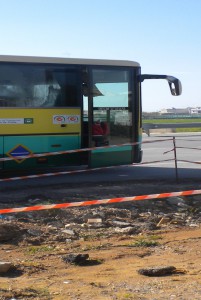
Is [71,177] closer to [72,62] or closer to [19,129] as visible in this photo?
[19,129]

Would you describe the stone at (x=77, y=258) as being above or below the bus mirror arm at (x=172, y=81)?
below

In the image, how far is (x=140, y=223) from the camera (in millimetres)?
10234

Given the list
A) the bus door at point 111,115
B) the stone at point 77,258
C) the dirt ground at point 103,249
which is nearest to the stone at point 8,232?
the dirt ground at point 103,249

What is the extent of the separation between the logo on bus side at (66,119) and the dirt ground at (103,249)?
2179mm

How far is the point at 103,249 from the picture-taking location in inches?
328

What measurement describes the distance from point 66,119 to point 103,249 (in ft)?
21.5

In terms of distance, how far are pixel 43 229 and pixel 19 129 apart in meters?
4.94

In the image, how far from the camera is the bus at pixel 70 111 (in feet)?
45.5

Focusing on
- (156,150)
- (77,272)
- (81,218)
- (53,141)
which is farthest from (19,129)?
(156,150)

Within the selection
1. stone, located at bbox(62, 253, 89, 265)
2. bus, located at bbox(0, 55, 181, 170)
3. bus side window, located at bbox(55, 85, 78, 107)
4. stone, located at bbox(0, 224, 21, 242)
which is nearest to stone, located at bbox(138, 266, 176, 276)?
stone, located at bbox(62, 253, 89, 265)

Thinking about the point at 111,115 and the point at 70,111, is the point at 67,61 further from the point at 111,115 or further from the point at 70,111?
the point at 111,115

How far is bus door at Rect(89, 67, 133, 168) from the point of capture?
14.7 metres

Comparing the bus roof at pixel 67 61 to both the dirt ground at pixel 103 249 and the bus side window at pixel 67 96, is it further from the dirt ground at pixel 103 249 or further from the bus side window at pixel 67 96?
the dirt ground at pixel 103 249

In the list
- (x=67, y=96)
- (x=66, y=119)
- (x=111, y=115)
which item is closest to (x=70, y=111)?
(x=66, y=119)
